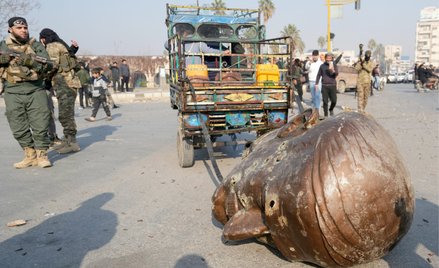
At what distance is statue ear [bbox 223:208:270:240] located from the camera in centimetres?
272

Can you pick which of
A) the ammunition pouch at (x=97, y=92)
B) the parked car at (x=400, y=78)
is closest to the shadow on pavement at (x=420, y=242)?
the ammunition pouch at (x=97, y=92)

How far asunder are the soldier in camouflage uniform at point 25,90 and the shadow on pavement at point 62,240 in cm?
249

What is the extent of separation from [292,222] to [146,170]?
382cm

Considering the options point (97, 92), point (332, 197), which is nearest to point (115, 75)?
point (97, 92)

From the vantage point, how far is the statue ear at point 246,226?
2723mm

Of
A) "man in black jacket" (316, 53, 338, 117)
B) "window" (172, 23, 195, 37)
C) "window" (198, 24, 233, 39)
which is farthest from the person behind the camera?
"man in black jacket" (316, 53, 338, 117)

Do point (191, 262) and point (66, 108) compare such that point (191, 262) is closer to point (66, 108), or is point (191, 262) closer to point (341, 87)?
point (66, 108)

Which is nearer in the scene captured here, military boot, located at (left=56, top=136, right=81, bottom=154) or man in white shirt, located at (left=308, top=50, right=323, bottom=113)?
military boot, located at (left=56, top=136, right=81, bottom=154)

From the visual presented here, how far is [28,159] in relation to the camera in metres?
6.17

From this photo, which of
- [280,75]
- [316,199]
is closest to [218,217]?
[316,199]

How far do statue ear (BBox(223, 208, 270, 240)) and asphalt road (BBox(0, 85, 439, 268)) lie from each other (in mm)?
296

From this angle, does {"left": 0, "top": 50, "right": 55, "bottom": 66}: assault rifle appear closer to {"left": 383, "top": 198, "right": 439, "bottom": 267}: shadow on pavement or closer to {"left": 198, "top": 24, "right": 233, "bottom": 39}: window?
{"left": 198, "top": 24, "right": 233, "bottom": 39}: window

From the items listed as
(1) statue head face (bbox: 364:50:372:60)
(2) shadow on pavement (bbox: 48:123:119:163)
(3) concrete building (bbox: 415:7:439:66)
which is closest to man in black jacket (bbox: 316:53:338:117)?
(1) statue head face (bbox: 364:50:372:60)

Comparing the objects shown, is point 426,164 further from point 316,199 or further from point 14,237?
point 14,237
